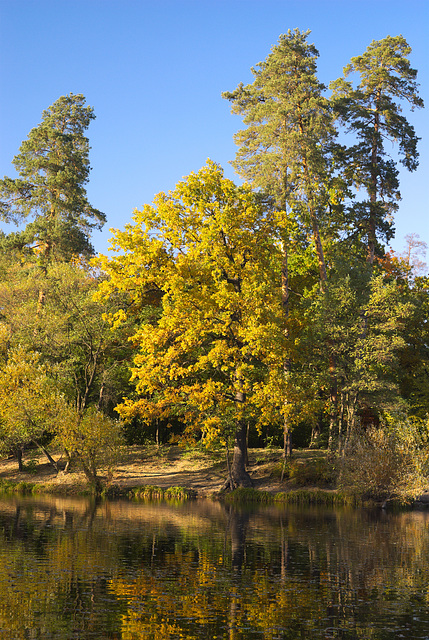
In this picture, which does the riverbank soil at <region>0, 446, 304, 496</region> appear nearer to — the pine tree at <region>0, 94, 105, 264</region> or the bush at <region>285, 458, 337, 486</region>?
the bush at <region>285, 458, 337, 486</region>

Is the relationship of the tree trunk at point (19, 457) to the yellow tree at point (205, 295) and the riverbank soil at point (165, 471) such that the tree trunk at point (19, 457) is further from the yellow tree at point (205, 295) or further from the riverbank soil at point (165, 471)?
the yellow tree at point (205, 295)

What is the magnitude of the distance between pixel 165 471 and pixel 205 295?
12.1 meters

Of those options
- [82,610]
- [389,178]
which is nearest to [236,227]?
[389,178]

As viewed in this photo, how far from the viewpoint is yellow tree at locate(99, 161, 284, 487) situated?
3384cm

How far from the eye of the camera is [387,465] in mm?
30719

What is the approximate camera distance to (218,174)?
35.6 meters

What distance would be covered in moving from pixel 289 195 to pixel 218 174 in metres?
5.76

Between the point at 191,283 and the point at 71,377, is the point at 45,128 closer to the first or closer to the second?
the point at 71,377

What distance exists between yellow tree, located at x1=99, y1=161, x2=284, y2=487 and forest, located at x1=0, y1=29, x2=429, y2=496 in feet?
0.36

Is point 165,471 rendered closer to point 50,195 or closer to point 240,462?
point 240,462

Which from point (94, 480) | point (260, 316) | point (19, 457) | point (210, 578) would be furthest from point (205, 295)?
point (210, 578)

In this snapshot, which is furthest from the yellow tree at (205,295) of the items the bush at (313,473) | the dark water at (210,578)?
the dark water at (210,578)

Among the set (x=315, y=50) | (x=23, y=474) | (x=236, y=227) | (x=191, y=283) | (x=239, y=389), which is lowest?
(x=23, y=474)

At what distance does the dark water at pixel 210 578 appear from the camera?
10.7 m
